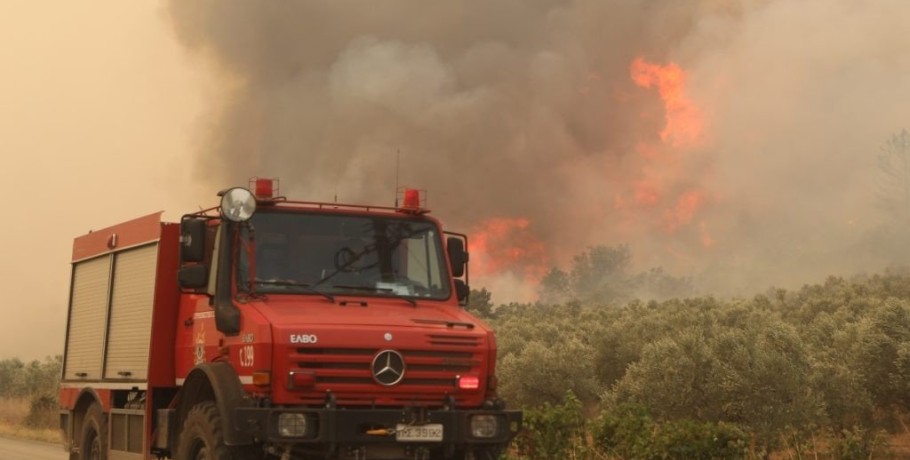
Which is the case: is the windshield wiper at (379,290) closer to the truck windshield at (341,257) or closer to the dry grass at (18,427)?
the truck windshield at (341,257)

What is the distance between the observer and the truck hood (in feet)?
31.7

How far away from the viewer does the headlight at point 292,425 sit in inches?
362

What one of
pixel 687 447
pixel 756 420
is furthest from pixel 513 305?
pixel 687 447

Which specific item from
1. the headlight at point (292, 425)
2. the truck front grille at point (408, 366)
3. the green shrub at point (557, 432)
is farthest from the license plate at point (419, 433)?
the green shrub at point (557, 432)

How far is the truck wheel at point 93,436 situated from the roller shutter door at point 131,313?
624 millimetres

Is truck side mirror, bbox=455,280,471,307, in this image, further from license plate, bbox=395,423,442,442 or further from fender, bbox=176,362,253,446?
fender, bbox=176,362,253,446

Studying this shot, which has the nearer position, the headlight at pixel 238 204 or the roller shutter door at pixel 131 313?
the headlight at pixel 238 204

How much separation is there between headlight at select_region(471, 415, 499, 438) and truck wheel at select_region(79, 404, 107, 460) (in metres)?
5.68

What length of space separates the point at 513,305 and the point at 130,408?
52.0 m

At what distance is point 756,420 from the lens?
59.4ft

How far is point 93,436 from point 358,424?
20.1 feet

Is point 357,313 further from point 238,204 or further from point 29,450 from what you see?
point 29,450

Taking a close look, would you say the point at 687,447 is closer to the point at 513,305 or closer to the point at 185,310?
the point at 185,310

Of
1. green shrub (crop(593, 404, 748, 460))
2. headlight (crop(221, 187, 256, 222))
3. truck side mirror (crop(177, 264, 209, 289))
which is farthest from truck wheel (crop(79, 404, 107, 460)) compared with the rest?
green shrub (crop(593, 404, 748, 460))
